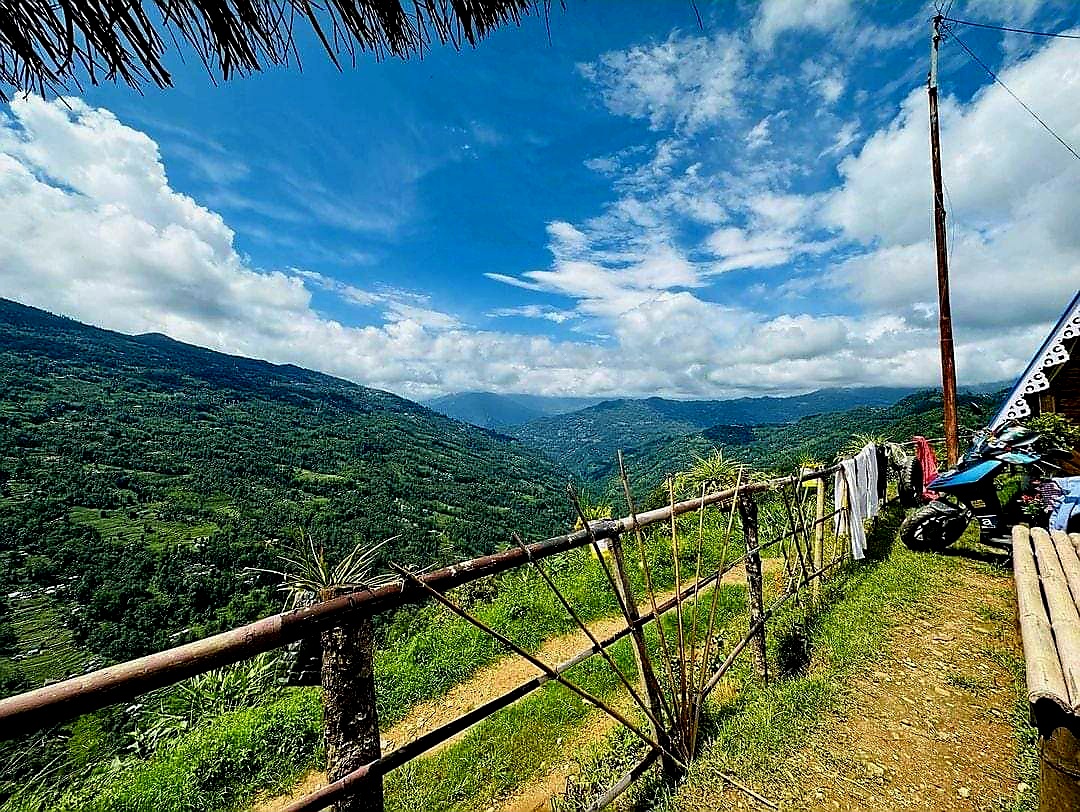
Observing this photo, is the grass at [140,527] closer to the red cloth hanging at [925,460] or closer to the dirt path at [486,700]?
the dirt path at [486,700]

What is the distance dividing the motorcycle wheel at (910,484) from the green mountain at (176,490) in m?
7.81

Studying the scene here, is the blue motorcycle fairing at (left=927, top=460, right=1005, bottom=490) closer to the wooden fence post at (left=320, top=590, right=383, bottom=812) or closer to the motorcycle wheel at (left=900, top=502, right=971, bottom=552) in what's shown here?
the motorcycle wheel at (left=900, top=502, right=971, bottom=552)

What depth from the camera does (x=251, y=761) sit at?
3697mm

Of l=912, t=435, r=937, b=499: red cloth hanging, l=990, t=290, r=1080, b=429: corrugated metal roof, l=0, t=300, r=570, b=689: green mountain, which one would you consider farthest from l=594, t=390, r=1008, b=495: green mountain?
l=990, t=290, r=1080, b=429: corrugated metal roof

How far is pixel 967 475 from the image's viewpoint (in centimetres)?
→ 495

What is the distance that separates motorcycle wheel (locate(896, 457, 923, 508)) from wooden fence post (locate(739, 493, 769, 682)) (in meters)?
6.40

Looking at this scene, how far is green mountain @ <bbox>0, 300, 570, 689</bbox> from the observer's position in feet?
110

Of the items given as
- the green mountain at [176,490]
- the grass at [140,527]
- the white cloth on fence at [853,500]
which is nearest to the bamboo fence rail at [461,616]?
the green mountain at [176,490]

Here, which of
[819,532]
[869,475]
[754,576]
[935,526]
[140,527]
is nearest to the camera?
[754,576]

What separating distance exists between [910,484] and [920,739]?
714 centimetres

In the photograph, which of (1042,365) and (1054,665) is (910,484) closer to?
(1042,365)

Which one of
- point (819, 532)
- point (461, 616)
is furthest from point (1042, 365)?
point (461, 616)

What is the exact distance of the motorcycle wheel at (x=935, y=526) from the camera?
5387mm

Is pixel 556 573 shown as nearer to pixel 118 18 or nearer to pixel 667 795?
pixel 667 795
